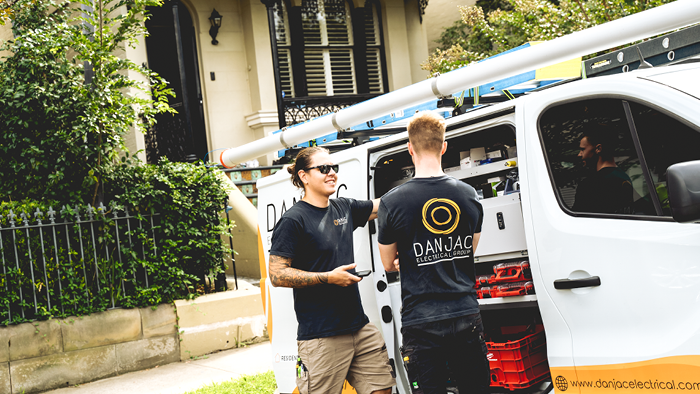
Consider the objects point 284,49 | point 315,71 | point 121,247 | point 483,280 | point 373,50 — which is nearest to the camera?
point 483,280

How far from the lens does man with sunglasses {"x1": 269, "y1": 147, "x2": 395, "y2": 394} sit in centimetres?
334

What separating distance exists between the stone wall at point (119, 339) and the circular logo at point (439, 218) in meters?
5.07

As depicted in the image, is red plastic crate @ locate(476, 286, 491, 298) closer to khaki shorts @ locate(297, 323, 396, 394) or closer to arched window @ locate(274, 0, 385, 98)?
khaki shorts @ locate(297, 323, 396, 394)

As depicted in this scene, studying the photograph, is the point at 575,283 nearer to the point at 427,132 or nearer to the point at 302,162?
the point at 427,132

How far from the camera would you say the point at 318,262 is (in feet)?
11.2

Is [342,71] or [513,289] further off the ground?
[342,71]

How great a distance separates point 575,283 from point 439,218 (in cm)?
72

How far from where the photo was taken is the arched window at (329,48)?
1345cm

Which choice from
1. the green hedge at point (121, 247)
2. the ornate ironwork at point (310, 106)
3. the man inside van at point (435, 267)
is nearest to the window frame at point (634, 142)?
the man inside van at point (435, 267)

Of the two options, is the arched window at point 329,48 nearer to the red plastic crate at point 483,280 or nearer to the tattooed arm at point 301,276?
the red plastic crate at point 483,280

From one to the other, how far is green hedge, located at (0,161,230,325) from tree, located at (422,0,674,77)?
348cm

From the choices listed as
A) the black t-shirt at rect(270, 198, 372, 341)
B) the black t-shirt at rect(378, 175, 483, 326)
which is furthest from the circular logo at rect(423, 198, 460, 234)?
the black t-shirt at rect(270, 198, 372, 341)

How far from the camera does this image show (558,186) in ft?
10.2

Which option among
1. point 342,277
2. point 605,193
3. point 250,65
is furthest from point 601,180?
point 250,65
